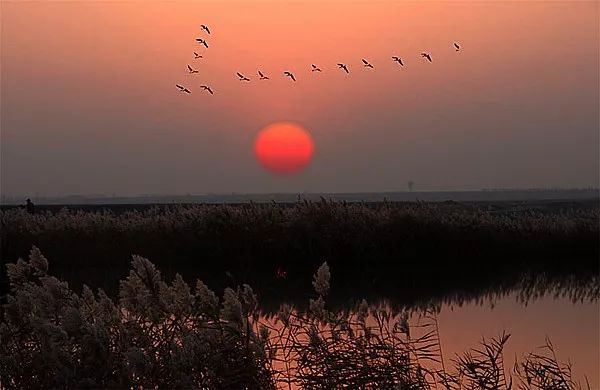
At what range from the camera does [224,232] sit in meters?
21.6

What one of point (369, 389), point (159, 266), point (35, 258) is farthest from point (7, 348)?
point (159, 266)

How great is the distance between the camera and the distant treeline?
808 inches

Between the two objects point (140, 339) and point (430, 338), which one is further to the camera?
point (430, 338)

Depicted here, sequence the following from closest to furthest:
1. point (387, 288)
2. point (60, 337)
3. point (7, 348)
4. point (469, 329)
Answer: point (60, 337), point (7, 348), point (469, 329), point (387, 288)

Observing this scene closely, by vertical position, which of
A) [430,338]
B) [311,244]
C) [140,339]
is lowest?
[430,338]

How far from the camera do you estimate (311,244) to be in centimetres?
2142

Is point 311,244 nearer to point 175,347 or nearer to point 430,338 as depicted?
point 430,338

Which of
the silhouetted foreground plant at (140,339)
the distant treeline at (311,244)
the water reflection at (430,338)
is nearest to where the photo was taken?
the silhouetted foreground plant at (140,339)

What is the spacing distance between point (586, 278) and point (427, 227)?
4314mm

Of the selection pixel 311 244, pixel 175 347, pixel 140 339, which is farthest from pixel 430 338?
pixel 311 244

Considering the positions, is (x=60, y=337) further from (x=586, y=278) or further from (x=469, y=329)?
(x=586, y=278)

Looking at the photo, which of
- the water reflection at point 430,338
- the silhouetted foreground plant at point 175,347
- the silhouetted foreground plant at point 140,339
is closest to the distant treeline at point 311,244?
the water reflection at point 430,338

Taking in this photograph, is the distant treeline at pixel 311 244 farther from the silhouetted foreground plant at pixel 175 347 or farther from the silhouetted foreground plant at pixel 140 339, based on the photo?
the silhouetted foreground plant at pixel 140 339

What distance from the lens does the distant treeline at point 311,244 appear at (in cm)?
2053
